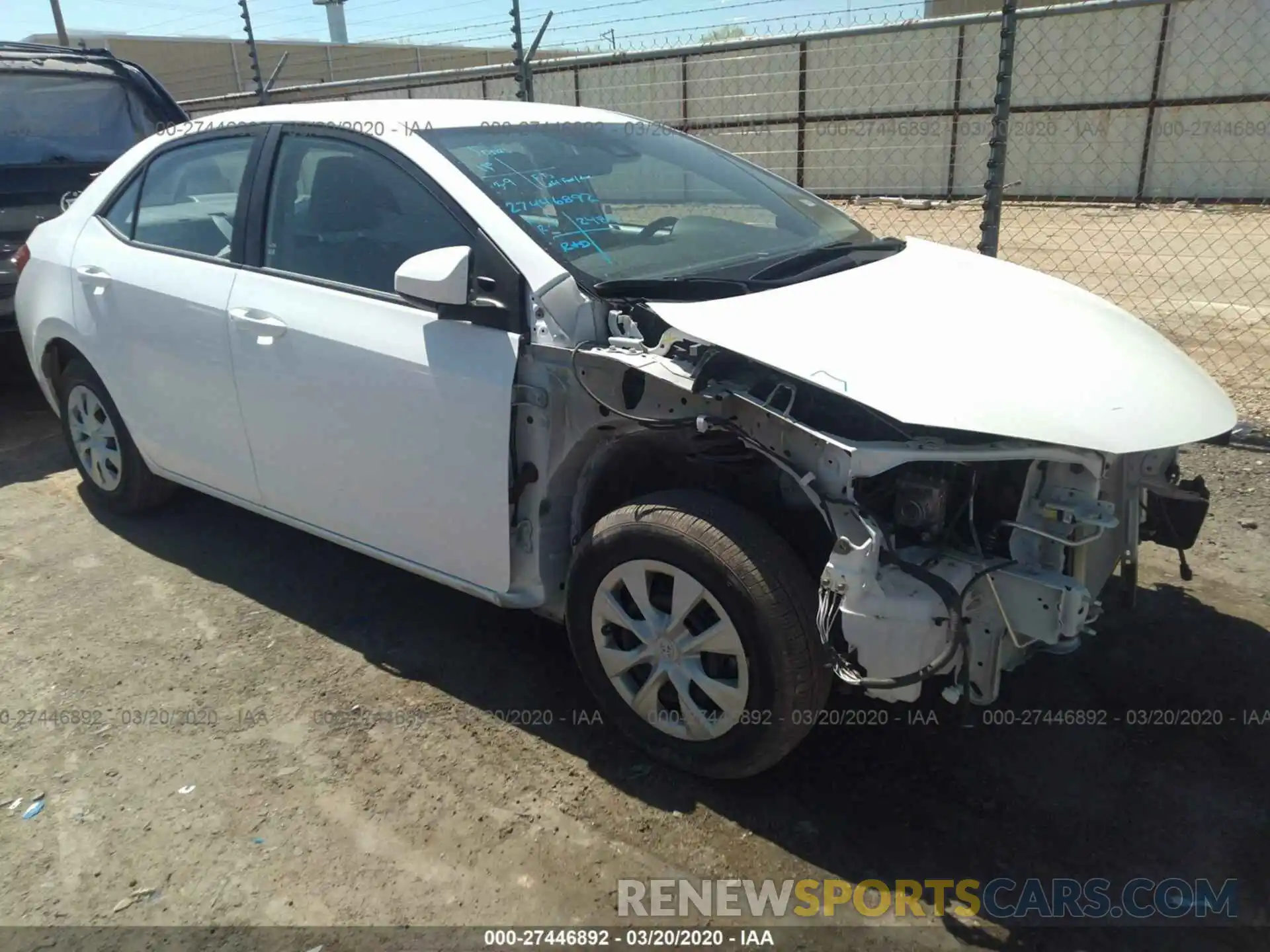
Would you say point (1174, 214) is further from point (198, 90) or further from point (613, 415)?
point (198, 90)

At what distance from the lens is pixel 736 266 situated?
3.04 metres

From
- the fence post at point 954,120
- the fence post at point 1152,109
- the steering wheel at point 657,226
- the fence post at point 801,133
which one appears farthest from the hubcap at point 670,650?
the fence post at point 1152,109

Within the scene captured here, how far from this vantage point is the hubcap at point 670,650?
2.63 meters

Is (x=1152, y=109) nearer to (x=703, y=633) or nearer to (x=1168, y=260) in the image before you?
(x=1168, y=260)

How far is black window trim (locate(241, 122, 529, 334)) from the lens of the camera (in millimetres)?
2816

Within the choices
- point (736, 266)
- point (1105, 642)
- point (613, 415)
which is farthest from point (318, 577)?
point (1105, 642)

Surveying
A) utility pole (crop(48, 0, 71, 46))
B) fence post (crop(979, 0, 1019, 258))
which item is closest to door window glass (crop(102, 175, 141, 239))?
fence post (crop(979, 0, 1019, 258))

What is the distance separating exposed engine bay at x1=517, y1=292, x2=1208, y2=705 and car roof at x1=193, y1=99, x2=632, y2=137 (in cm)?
103

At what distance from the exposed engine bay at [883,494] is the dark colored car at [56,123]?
4876 millimetres

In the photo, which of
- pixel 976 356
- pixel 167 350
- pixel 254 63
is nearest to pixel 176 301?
→ pixel 167 350

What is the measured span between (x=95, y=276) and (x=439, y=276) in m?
2.26

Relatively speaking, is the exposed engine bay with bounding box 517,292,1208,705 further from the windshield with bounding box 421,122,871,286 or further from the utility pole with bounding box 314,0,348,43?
the utility pole with bounding box 314,0,348,43

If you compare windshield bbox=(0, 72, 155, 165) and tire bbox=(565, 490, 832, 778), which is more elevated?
windshield bbox=(0, 72, 155, 165)

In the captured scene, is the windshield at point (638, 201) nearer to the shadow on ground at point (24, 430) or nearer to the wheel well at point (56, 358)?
the wheel well at point (56, 358)
